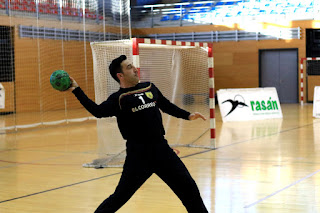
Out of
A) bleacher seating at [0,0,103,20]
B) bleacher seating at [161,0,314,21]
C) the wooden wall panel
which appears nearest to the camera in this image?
bleacher seating at [0,0,103,20]

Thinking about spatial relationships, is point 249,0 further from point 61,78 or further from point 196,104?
point 61,78

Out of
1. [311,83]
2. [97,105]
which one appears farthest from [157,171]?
[311,83]

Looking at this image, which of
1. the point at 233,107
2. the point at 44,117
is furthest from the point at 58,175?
the point at 44,117

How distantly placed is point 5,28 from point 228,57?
1246 centimetres

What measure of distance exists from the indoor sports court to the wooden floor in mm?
24

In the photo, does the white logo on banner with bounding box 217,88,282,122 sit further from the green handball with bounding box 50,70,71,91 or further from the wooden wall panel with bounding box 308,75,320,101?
the green handball with bounding box 50,70,71,91

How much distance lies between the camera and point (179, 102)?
13047mm

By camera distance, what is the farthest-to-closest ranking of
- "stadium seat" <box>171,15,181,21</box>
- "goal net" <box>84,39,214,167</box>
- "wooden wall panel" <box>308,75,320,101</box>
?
1. "stadium seat" <box>171,15,181,21</box>
2. "wooden wall panel" <box>308,75,320,101</box>
3. "goal net" <box>84,39,214,167</box>

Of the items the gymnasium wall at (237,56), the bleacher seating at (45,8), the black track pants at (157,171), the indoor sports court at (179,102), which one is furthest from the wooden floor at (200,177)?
the gymnasium wall at (237,56)

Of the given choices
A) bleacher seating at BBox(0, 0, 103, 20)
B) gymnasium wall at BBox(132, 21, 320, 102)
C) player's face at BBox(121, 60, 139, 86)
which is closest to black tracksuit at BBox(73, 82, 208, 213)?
player's face at BBox(121, 60, 139, 86)

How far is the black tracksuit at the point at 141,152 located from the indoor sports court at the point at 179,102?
0.10 meters

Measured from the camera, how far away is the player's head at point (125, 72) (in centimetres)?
472

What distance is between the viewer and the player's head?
4.72 metres

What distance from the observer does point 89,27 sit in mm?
21672
